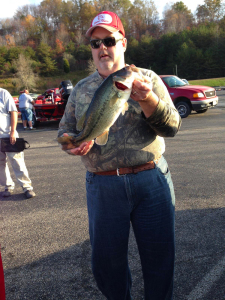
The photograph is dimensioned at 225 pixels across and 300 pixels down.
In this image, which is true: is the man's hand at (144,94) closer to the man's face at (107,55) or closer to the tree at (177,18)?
the man's face at (107,55)

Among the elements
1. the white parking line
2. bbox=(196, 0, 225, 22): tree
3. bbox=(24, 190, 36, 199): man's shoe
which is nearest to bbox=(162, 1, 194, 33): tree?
bbox=(196, 0, 225, 22): tree

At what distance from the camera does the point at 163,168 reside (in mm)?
2031

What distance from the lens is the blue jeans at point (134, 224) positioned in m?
1.91

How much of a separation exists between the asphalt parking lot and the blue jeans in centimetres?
64

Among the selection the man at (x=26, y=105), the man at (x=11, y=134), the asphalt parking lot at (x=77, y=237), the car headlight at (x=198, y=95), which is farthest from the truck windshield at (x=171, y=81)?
the man at (x=11, y=134)

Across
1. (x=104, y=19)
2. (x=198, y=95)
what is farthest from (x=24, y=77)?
(x=104, y=19)

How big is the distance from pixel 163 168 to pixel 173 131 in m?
0.31

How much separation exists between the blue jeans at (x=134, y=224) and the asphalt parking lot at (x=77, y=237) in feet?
2.11

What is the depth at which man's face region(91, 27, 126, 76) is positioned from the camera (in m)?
1.89

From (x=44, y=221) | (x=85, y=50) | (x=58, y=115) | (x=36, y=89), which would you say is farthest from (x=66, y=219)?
(x=85, y=50)

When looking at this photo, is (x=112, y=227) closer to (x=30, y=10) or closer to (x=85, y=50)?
(x=85, y=50)

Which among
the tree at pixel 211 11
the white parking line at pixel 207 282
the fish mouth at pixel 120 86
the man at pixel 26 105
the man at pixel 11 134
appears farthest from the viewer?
the tree at pixel 211 11

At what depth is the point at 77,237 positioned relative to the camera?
3609mm

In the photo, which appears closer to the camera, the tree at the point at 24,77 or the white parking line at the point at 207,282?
the white parking line at the point at 207,282
